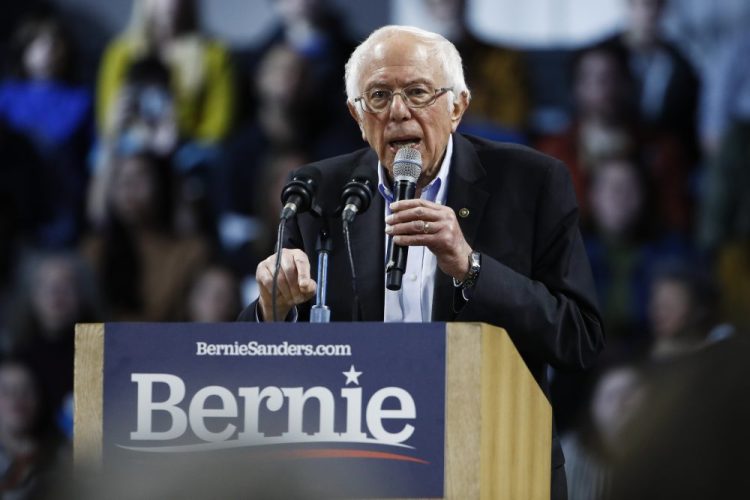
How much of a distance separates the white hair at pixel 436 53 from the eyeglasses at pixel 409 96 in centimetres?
4

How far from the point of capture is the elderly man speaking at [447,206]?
2.43 m

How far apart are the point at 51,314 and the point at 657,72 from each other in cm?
346

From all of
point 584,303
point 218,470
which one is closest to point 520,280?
point 584,303

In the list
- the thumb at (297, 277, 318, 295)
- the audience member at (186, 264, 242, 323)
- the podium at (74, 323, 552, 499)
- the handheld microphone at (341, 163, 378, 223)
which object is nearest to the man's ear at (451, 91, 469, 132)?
the handheld microphone at (341, 163, 378, 223)

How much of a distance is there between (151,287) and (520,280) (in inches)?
180

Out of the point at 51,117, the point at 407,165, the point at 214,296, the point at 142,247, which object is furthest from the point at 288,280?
the point at 51,117

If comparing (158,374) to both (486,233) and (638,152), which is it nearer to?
(486,233)

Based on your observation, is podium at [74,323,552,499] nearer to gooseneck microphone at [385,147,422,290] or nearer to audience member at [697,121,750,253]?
gooseneck microphone at [385,147,422,290]

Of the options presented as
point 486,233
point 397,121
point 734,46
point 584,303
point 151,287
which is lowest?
point 584,303

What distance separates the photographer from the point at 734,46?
19.6 ft

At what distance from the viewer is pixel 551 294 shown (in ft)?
7.95

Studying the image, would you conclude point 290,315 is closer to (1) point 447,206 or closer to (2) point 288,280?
(2) point 288,280

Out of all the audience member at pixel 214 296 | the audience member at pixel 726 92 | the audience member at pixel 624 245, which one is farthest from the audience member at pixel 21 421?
the audience member at pixel 726 92

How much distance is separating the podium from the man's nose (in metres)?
0.73
